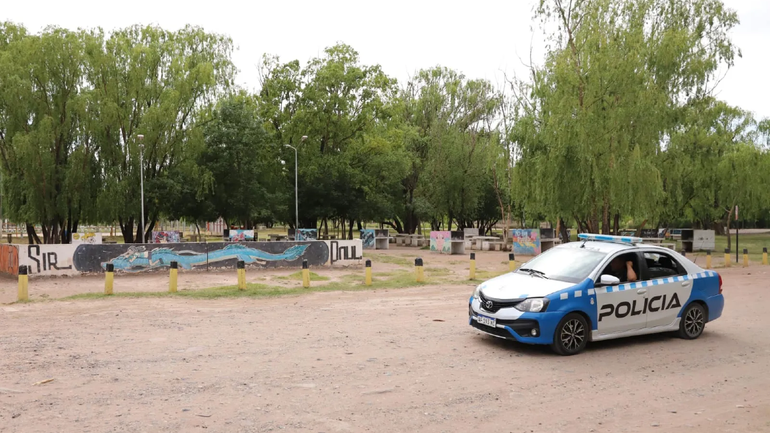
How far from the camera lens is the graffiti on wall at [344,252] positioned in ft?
80.4

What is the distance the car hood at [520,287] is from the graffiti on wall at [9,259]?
17.7m

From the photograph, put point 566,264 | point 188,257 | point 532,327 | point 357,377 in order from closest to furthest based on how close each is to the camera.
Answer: point 357,377 < point 532,327 < point 566,264 < point 188,257

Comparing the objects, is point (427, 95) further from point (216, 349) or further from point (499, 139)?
point (216, 349)

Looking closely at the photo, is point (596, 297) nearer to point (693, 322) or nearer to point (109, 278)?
point (693, 322)

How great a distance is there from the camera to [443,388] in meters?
6.86

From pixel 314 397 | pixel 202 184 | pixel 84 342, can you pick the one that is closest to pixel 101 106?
pixel 202 184

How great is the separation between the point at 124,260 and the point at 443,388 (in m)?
17.2

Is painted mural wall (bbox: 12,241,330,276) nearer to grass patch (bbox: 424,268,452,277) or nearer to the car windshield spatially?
grass patch (bbox: 424,268,452,277)

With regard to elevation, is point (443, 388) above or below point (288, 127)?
below

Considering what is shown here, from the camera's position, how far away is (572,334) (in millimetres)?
8508

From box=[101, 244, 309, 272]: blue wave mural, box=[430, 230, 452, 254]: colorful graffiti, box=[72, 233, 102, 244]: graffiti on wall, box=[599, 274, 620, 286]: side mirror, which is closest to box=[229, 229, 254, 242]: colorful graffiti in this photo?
box=[72, 233, 102, 244]: graffiti on wall

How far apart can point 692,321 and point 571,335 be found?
8.58ft

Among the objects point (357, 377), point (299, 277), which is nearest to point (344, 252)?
point (299, 277)

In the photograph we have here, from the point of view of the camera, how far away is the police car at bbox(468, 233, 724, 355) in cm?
833
